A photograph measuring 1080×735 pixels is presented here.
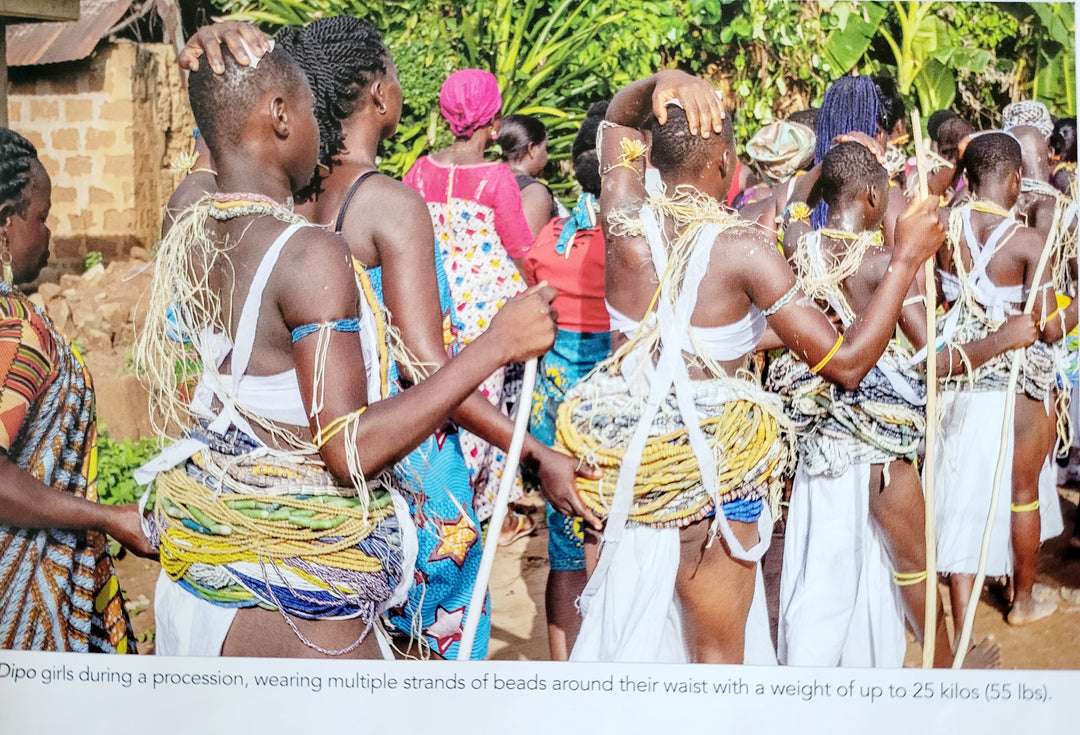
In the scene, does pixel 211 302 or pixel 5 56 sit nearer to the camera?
pixel 211 302

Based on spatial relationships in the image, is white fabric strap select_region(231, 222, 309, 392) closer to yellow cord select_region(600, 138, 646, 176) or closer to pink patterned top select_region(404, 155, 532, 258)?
pink patterned top select_region(404, 155, 532, 258)

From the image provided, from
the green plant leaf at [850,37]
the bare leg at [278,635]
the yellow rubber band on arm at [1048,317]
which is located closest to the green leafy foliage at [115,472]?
the bare leg at [278,635]

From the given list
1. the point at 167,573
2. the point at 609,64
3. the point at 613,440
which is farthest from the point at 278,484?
the point at 609,64

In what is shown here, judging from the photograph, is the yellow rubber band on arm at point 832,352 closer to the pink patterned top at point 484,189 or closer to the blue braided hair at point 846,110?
the blue braided hair at point 846,110

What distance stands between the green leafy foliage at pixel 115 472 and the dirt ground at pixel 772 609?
0.86 ft

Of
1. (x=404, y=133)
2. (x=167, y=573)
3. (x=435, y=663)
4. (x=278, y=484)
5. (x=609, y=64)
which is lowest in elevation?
(x=435, y=663)

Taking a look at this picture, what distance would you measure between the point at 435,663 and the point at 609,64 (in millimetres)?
1934

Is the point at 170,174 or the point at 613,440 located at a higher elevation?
the point at 170,174

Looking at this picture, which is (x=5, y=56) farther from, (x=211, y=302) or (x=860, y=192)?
(x=860, y=192)

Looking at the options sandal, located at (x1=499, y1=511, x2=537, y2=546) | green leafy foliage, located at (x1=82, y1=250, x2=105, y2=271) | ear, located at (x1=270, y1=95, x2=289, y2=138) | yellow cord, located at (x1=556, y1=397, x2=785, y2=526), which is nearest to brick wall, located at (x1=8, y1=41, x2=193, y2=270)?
green leafy foliage, located at (x1=82, y1=250, x2=105, y2=271)

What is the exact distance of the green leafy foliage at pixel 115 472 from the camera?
9.61ft

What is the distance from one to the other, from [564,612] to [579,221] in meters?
1.24

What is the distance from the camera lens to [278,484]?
242 centimetres

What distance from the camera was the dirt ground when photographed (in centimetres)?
308
